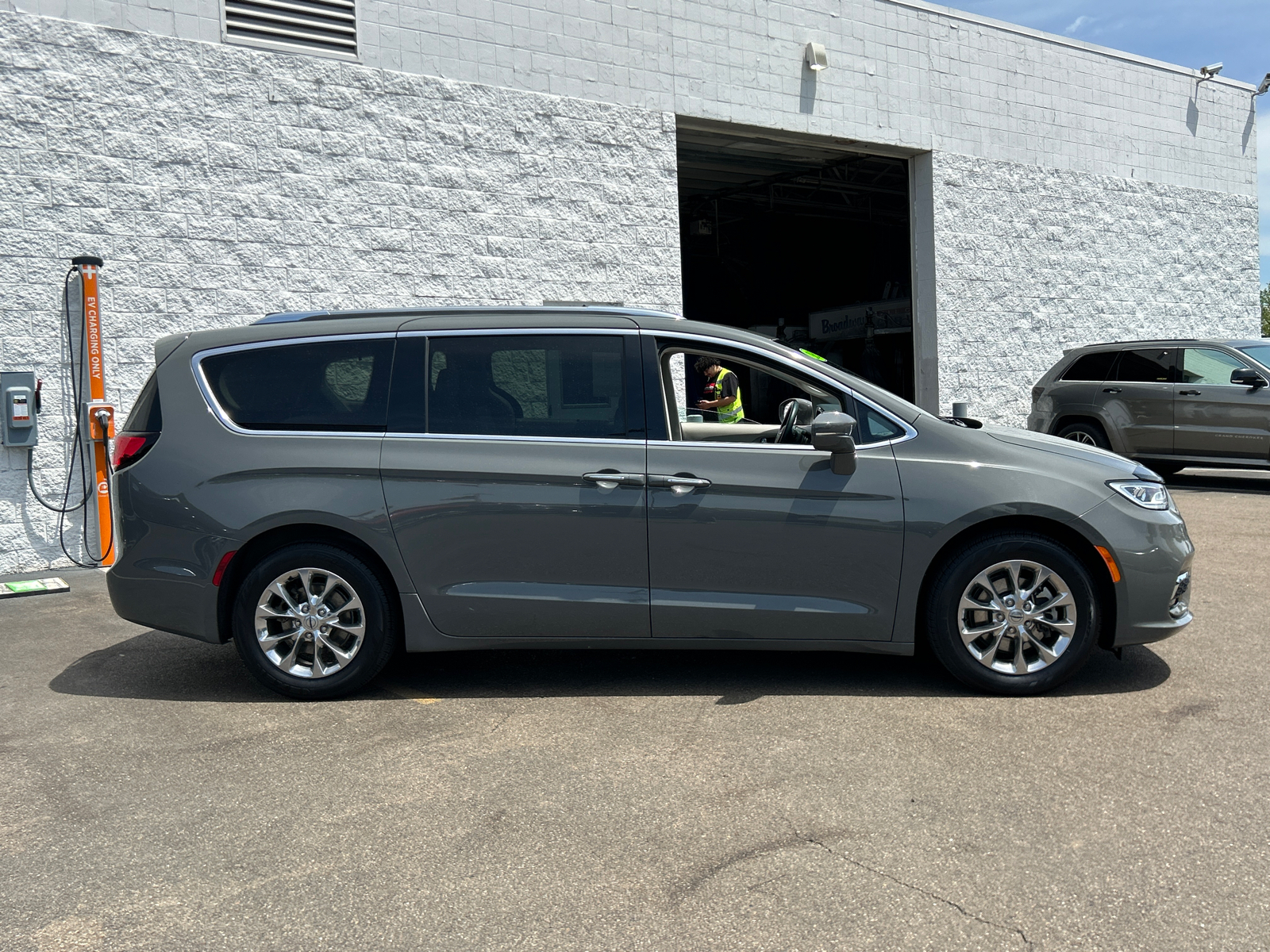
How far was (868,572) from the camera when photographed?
499 cm

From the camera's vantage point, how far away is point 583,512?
5.06 metres

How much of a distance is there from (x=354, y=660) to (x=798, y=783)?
2.28 m

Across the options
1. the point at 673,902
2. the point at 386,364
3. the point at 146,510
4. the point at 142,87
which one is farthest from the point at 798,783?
the point at 142,87

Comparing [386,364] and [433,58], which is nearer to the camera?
[386,364]

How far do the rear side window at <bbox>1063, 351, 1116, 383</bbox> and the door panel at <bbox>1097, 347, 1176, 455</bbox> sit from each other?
11cm

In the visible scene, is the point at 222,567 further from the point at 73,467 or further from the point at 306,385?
the point at 73,467

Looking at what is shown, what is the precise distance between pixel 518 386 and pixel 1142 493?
296 centimetres

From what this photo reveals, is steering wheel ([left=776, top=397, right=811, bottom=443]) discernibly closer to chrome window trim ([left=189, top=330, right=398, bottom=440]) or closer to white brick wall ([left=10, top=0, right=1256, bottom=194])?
chrome window trim ([left=189, top=330, right=398, bottom=440])

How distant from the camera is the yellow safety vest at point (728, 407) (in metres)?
6.61

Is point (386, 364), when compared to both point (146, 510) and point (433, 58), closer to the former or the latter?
point (146, 510)

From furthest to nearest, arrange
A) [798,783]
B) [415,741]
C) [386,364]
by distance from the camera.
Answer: [386,364] → [415,741] → [798,783]

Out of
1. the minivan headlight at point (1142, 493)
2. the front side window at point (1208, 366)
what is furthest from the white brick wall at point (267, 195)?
the minivan headlight at point (1142, 493)

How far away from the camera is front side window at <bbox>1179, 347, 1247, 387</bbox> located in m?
12.2

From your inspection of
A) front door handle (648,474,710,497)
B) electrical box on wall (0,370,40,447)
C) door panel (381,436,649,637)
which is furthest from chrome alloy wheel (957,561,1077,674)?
electrical box on wall (0,370,40,447)
